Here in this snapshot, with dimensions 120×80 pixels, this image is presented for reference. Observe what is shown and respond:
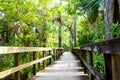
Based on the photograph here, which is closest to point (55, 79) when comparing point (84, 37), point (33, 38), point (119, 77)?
point (119, 77)

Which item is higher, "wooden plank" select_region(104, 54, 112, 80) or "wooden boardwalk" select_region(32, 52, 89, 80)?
"wooden plank" select_region(104, 54, 112, 80)

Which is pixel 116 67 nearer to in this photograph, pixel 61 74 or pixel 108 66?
pixel 108 66

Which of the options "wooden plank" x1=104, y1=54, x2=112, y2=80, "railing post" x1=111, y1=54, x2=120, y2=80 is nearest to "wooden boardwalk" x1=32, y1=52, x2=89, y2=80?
"wooden plank" x1=104, y1=54, x2=112, y2=80

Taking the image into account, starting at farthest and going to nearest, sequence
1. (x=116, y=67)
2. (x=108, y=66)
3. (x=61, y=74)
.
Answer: (x=61, y=74) → (x=108, y=66) → (x=116, y=67)

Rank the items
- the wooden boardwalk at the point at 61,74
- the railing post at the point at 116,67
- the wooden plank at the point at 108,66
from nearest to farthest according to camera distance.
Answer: the railing post at the point at 116,67 < the wooden plank at the point at 108,66 < the wooden boardwalk at the point at 61,74

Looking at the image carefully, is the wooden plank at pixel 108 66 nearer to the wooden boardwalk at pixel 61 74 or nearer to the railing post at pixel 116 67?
the railing post at pixel 116 67

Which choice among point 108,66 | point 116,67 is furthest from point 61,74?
point 116,67

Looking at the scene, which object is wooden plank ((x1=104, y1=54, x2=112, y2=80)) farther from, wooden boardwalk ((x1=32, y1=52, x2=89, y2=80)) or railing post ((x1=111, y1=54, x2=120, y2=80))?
wooden boardwalk ((x1=32, y1=52, x2=89, y2=80))

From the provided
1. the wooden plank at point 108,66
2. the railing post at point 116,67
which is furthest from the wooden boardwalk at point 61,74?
the railing post at point 116,67

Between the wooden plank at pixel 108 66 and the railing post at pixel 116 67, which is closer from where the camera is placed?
the railing post at pixel 116 67

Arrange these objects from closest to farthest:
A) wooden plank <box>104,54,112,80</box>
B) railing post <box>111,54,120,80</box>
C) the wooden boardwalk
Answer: railing post <box>111,54,120,80</box>
wooden plank <box>104,54,112,80</box>
the wooden boardwalk

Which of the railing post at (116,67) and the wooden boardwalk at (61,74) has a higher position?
the railing post at (116,67)

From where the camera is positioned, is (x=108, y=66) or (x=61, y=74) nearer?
(x=108, y=66)

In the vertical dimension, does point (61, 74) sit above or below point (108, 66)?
below
